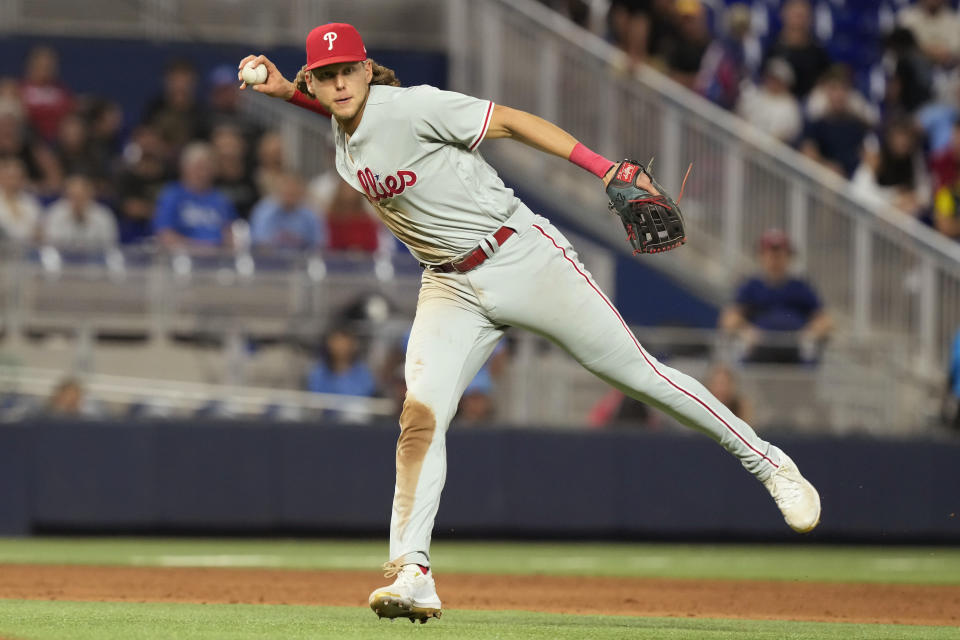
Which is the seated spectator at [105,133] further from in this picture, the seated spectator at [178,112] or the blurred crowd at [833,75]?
the blurred crowd at [833,75]

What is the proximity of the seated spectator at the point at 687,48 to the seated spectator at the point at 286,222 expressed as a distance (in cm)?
459

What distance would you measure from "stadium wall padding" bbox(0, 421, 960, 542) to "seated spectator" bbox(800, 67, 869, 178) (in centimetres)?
437

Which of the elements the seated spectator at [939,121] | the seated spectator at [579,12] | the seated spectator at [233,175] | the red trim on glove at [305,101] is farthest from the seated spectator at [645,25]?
the red trim on glove at [305,101]

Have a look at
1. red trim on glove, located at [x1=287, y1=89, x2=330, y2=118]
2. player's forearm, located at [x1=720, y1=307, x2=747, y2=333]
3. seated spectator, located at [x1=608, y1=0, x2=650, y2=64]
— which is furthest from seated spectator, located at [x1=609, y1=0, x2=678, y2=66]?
red trim on glove, located at [x1=287, y1=89, x2=330, y2=118]

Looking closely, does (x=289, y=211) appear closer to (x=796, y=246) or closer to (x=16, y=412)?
(x=16, y=412)

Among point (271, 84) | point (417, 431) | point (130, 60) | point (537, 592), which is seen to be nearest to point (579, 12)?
point (130, 60)

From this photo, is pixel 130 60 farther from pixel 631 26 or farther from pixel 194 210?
pixel 631 26

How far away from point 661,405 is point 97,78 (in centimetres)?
1103

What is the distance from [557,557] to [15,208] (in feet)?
16.9

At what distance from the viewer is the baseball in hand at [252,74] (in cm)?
584

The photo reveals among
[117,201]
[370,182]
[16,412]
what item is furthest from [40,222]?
[370,182]

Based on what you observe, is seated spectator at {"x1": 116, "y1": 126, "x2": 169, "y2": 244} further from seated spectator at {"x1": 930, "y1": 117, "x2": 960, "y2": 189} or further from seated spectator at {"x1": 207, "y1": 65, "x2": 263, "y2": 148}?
seated spectator at {"x1": 930, "y1": 117, "x2": 960, "y2": 189}

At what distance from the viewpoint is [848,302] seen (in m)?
13.1

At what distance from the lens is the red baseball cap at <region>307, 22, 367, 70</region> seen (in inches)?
215
